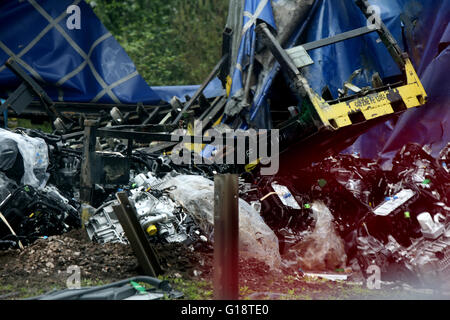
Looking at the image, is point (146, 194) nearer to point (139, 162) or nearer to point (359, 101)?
point (139, 162)

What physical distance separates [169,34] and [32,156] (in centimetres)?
1089

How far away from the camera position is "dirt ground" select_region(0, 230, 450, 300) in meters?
3.58

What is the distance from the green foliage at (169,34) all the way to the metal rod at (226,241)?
11134 millimetres

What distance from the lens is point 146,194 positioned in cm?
474

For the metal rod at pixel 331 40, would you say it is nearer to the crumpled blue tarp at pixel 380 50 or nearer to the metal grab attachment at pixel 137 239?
the crumpled blue tarp at pixel 380 50

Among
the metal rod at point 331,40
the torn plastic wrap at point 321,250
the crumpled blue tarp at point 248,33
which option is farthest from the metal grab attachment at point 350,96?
the crumpled blue tarp at point 248,33

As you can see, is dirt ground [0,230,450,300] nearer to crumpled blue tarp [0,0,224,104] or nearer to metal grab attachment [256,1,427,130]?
metal grab attachment [256,1,427,130]

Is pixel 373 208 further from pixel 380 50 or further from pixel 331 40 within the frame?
pixel 380 50

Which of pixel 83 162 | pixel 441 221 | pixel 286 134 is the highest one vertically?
pixel 286 134

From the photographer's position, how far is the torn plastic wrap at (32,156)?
497 centimetres

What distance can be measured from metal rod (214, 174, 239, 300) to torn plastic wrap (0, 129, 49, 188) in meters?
2.66
